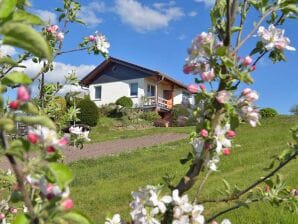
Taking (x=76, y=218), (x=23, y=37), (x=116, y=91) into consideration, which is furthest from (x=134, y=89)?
(x=23, y=37)

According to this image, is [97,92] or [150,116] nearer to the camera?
[150,116]

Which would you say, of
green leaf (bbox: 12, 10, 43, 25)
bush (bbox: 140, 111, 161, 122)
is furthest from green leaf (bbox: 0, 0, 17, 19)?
bush (bbox: 140, 111, 161, 122)

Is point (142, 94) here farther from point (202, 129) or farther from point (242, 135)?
point (202, 129)

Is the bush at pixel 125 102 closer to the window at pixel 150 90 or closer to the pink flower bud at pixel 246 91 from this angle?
the window at pixel 150 90

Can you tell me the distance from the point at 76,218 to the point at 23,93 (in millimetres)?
369

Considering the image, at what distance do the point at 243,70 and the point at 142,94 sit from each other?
3439cm

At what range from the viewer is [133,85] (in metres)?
37.1

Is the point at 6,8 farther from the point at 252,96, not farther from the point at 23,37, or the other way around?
the point at 252,96

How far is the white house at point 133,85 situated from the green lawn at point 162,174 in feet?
61.7

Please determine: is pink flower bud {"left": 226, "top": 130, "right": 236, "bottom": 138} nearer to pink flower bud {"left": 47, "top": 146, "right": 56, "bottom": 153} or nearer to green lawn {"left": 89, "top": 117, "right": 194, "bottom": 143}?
pink flower bud {"left": 47, "top": 146, "right": 56, "bottom": 153}

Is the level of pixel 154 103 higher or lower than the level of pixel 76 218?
higher

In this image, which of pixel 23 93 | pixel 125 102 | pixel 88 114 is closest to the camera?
pixel 23 93

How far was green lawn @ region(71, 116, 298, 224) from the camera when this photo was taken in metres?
6.84

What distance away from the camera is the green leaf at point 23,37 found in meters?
1.14
